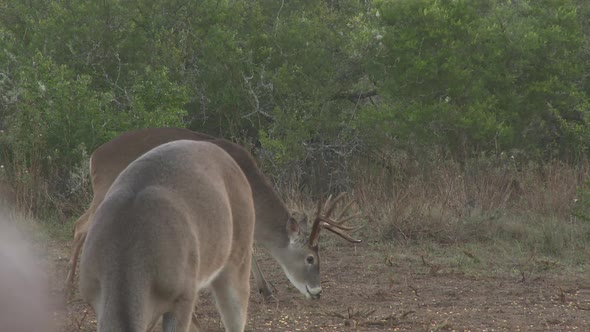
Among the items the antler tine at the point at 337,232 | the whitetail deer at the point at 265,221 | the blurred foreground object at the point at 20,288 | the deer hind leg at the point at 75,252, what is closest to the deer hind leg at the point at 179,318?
the blurred foreground object at the point at 20,288

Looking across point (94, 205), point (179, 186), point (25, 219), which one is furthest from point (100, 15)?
point (179, 186)

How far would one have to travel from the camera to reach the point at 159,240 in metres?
5.54

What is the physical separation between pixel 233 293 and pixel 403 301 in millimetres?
3580

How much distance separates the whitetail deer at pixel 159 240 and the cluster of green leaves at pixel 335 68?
10091mm

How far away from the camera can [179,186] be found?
609 cm

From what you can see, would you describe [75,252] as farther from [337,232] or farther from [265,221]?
[337,232]

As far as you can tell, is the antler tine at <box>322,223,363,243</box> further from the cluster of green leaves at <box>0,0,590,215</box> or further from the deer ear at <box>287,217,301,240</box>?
the cluster of green leaves at <box>0,0,590,215</box>

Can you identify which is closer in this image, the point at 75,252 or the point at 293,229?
the point at 293,229

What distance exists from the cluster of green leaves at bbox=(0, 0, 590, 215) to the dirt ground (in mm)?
4665

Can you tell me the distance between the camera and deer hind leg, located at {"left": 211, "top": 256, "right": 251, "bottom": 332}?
703cm

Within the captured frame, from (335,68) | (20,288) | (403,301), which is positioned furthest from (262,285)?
(335,68)

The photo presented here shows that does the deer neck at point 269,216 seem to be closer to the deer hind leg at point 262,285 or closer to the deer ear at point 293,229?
the deer ear at point 293,229

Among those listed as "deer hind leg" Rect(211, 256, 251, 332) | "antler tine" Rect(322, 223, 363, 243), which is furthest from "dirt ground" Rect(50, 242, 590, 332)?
"deer hind leg" Rect(211, 256, 251, 332)

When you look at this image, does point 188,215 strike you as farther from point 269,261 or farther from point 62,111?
point 62,111
